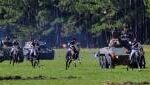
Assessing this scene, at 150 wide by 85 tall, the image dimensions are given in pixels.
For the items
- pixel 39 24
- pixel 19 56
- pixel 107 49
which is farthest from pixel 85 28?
pixel 107 49

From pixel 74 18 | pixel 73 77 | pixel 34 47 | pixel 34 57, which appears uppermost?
pixel 74 18

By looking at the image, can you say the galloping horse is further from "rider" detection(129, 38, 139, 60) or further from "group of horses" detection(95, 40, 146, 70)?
"rider" detection(129, 38, 139, 60)

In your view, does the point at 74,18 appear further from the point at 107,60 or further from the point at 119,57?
the point at 119,57

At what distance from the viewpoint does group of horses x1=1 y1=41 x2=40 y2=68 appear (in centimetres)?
3622

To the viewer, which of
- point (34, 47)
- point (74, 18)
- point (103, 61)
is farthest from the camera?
point (74, 18)

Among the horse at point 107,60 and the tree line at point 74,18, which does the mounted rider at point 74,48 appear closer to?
the horse at point 107,60

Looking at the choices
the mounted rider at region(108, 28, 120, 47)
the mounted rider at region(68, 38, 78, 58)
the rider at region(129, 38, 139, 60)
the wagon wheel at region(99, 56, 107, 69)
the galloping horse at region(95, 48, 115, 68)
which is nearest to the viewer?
the rider at region(129, 38, 139, 60)

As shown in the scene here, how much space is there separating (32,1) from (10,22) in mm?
5011

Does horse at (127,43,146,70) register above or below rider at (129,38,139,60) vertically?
below

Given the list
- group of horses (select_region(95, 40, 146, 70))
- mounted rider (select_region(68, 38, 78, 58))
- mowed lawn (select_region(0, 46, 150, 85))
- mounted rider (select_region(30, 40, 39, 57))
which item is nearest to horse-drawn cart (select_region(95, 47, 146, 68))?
group of horses (select_region(95, 40, 146, 70))

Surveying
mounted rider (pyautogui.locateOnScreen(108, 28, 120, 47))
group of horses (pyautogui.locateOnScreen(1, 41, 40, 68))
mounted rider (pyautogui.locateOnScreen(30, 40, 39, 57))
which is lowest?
group of horses (pyautogui.locateOnScreen(1, 41, 40, 68))

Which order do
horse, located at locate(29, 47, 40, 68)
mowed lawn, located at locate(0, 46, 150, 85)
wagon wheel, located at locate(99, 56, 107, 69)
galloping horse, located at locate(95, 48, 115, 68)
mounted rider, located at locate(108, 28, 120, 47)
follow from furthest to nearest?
horse, located at locate(29, 47, 40, 68) → wagon wheel, located at locate(99, 56, 107, 69) → mounted rider, located at locate(108, 28, 120, 47) → galloping horse, located at locate(95, 48, 115, 68) → mowed lawn, located at locate(0, 46, 150, 85)

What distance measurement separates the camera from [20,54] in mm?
41031

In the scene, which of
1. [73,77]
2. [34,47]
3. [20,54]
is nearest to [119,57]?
[73,77]
